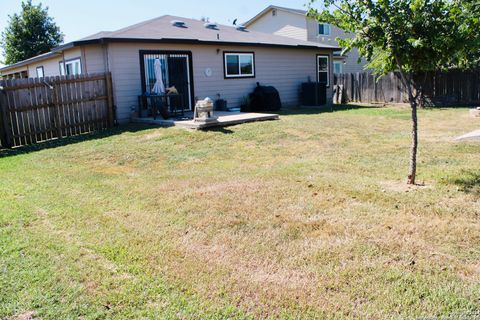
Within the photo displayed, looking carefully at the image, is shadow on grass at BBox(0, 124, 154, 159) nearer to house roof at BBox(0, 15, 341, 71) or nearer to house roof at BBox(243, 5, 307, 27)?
house roof at BBox(0, 15, 341, 71)

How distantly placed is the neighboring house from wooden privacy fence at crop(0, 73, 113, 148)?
56.2ft

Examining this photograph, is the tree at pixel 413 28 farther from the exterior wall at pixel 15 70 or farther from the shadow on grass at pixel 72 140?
the exterior wall at pixel 15 70

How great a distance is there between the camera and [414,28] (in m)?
5.09

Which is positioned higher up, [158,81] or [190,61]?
[190,61]

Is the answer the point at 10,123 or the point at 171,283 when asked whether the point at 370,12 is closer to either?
the point at 171,283

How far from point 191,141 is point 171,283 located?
644cm

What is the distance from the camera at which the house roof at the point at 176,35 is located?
12328mm

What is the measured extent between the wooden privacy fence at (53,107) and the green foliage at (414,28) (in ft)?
26.3

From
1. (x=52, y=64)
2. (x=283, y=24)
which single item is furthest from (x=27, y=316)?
(x=283, y=24)

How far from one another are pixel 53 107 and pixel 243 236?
8.51m

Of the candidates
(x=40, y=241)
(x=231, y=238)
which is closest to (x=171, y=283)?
(x=231, y=238)

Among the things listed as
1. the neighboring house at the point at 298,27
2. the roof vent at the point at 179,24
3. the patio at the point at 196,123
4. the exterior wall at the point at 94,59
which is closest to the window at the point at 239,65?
the roof vent at the point at 179,24

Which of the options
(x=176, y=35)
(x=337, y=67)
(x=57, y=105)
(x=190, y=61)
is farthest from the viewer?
(x=337, y=67)

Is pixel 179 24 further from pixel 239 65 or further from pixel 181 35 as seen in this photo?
pixel 239 65
